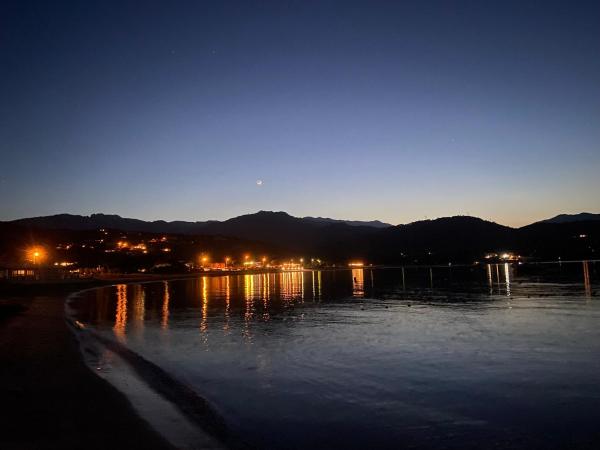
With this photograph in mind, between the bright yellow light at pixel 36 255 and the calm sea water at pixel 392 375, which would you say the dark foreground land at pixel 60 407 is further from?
the bright yellow light at pixel 36 255

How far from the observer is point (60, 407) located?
36.1 ft

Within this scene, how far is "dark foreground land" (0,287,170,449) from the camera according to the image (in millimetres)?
8891

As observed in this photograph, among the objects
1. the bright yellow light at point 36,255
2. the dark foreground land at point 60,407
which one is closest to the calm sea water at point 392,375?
the dark foreground land at point 60,407

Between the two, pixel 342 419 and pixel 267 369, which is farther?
pixel 267 369

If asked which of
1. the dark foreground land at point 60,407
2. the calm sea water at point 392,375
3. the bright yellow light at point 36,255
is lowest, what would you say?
the calm sea water at point 392,375

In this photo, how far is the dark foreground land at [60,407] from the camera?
8891 mm

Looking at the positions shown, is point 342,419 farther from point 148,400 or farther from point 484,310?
point 484,310

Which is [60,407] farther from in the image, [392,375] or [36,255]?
[36,255]

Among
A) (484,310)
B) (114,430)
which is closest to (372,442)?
(114,430)

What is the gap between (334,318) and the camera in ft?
106

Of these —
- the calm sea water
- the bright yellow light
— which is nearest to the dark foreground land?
the calm sea water

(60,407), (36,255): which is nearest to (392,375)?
(60,407)

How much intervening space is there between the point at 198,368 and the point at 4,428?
7.89m

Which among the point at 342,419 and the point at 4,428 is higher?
the point at 4,428
